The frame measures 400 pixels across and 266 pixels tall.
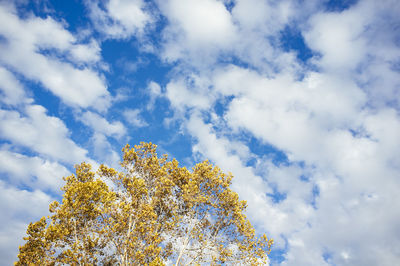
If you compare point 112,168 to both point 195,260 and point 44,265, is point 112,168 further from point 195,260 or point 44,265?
point 195,260

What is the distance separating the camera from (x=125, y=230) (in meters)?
14.9

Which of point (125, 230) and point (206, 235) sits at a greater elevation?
point (206, 235)

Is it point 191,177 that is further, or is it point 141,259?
point 191,177

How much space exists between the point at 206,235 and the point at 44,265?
1124cm

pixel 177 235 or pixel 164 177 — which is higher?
pixel 164 177

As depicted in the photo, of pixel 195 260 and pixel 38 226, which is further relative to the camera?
pixel 195 260

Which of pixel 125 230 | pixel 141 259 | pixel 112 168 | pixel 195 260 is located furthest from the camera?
pixel 112 168

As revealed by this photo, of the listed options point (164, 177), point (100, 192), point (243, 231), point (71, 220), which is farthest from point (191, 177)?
point (71, 220)

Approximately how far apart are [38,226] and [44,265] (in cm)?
243

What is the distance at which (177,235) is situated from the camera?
18359 mm

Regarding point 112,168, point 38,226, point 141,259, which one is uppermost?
point 112,168

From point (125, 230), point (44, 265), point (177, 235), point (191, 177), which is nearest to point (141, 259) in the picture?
point (125, 230)

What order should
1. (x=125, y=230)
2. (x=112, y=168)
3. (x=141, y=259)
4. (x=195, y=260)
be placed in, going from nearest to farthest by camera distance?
1. (x=141, y=259)
2. (x=125, y=230)
3. (x=195, y=260)
4. (x=112, y=168)

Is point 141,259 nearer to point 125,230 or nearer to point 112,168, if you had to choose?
point 125,230
